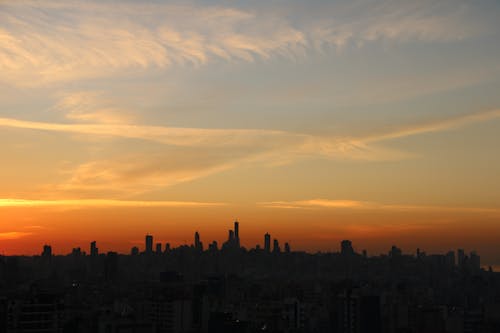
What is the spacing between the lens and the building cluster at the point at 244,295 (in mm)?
41531

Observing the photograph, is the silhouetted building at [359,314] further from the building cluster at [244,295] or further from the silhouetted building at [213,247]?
the silhouetted building at [213,247]

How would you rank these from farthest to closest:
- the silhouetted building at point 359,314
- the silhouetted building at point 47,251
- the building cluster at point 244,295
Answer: the silhouetted building at point 47,251, the silhouetted building at point 359,314, the building cluster at point 244,295

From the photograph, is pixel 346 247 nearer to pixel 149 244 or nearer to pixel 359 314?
pixel 149 244

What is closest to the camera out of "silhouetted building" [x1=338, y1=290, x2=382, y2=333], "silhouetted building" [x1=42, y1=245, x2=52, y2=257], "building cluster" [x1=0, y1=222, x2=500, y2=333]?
"building cluster" [x1=0, y1=222, x2=500, y2=333]

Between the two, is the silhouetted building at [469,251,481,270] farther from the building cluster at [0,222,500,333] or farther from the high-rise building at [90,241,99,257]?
the high-rise building at [90,241,99,257]

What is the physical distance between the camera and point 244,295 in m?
67.7

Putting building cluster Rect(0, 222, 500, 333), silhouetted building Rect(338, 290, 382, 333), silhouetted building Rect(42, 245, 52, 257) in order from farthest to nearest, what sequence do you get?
silhouetted building Rect(42, 245, 52, 257), silhouetted building Rect(338, 290, 382, 333), building cluster Rect(0, 222, 500, 333)

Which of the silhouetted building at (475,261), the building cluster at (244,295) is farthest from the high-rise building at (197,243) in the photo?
the silhouetted building at (475,261)

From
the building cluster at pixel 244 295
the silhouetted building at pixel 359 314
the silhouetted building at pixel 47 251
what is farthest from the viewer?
the silhouetted building at pixel 47 251

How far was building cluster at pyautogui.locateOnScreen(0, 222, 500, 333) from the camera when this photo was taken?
4153 cm

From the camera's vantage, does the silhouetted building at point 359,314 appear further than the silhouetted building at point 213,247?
No

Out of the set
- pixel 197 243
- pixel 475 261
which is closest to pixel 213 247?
pixel 197 243

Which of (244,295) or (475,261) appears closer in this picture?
(244,295)

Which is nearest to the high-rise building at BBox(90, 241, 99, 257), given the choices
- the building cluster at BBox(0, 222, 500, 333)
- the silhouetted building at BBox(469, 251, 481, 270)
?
the building cluster at BBox(0, 222, 500, 333)
